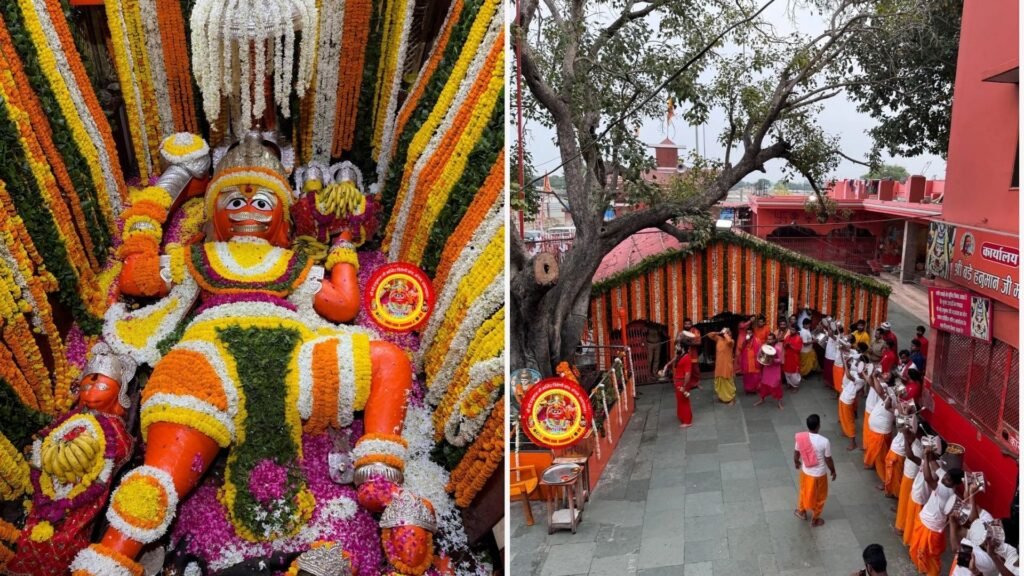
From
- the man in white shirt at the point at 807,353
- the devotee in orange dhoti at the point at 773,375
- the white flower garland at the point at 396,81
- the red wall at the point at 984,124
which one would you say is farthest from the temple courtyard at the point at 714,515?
the white flower garland at the point at 396,81

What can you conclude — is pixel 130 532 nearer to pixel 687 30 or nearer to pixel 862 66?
pixel 687 30

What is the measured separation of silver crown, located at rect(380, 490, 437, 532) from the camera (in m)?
3.16

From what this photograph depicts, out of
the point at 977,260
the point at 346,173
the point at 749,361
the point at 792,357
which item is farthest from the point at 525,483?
the point at 792,357

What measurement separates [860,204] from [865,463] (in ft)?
46.4

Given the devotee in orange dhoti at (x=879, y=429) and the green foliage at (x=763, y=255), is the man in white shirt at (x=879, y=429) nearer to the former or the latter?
the devotee in orange dhoti at (x=879, y=429)

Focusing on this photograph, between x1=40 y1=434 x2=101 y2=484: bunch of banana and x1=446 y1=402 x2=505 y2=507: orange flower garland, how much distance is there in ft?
5.03

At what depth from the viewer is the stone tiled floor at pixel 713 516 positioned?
6.23 m

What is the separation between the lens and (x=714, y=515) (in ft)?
23.0

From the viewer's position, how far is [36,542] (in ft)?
10.3

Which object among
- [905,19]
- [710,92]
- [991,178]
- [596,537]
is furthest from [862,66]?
[596,537]

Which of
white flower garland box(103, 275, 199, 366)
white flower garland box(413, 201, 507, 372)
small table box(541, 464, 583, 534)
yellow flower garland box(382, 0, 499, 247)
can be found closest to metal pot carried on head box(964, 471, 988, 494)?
small table box(541, 464, 583, 534)

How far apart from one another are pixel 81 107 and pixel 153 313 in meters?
1.08

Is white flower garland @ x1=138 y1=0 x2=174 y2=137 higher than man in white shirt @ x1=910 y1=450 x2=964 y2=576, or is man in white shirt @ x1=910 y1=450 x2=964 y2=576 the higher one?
white flower garland @ x1=138 y1=0 x2=174 y2=137

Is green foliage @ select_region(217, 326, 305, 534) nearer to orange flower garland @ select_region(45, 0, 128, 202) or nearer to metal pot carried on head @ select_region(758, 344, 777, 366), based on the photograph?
orange flower garland @ select_region(45, 0, 128, 202)
